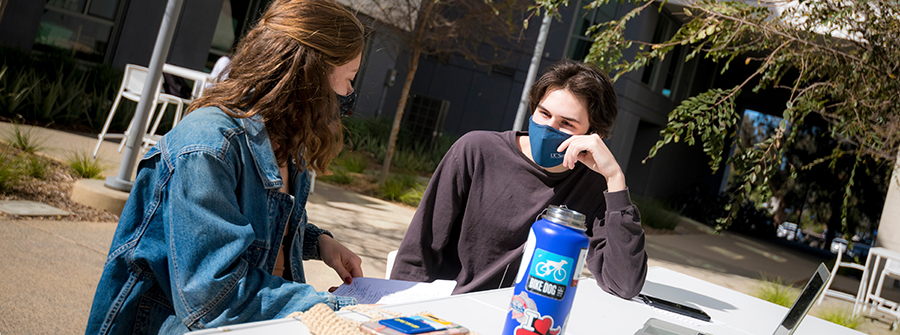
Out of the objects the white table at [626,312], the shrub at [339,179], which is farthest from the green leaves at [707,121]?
the shrub at [339,179]

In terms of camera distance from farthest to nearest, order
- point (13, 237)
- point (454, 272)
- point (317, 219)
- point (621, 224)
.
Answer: point (317, 219), point (13, 237), point (454, 272), point (621, 224)

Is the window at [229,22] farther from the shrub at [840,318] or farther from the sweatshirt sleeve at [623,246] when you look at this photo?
the sweatshirt sleeve at [623,246]

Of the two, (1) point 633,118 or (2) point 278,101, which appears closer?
(2) point 278,101

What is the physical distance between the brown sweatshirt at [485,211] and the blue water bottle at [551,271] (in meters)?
1.10

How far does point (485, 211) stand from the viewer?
2.45 metres

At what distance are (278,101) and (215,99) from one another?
149 mm

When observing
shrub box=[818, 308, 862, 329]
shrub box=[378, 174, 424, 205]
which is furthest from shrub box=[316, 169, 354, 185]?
shrub box=[818, 308, 862, 329]

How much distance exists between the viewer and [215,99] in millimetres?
1484

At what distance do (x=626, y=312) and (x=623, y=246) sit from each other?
8.5 inches

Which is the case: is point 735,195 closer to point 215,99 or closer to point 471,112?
point 215,99

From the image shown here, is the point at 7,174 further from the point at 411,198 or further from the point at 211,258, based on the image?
the point at 411,198

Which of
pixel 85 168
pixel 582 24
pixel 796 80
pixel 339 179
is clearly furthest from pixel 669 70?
pixel 85 168

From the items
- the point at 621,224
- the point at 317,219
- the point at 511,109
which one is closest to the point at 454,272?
the point at 621,224

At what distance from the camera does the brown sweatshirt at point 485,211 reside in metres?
2.38
